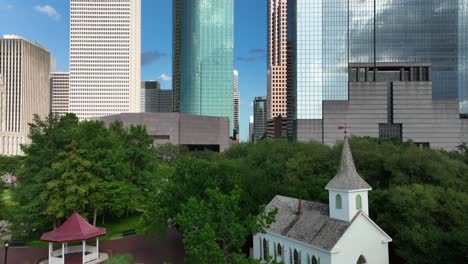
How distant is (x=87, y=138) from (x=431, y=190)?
34.5m

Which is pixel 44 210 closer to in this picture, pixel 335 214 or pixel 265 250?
pixel 265 250

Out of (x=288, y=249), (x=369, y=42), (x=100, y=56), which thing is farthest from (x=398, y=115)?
(x=100, y=56)

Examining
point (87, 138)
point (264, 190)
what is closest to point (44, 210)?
point (87, 138)

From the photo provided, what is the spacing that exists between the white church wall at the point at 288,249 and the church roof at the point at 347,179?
14.5 feet

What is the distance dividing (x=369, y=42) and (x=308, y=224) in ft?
344

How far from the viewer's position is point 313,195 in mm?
38219

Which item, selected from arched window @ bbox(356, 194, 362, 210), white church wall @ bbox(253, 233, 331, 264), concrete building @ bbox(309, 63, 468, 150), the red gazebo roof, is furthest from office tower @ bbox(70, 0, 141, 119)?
arched window @ bbox(356, 194, 362, 210)

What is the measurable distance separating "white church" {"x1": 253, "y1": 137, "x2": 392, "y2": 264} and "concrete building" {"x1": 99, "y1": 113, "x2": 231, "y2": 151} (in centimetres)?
10117

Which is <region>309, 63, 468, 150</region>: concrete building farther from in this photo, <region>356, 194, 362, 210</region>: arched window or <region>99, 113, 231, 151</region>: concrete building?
<region>356, 194, 362, 210</region>: arched window

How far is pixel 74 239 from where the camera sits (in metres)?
34.3

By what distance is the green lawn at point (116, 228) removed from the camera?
41.7 m

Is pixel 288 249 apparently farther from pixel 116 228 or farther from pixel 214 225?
pixel 116 228

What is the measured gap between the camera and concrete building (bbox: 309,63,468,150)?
113562 mm

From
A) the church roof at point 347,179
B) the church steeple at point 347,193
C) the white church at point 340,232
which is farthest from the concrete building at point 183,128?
the church steeple at point 347,193
